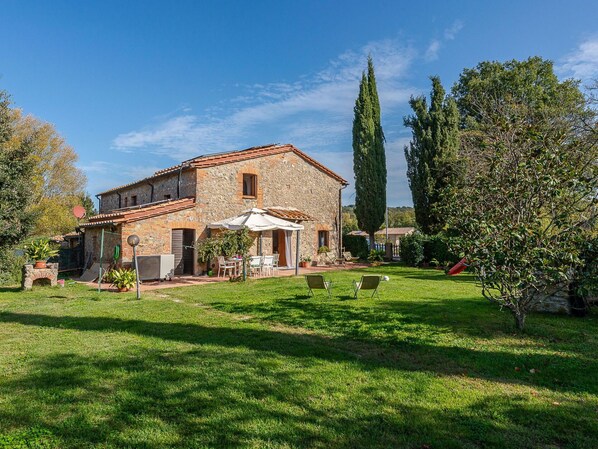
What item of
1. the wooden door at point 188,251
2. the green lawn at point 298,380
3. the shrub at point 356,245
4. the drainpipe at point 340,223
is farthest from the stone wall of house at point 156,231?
the shrub at point 356,245

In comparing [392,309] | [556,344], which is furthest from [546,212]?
→ [392,309]

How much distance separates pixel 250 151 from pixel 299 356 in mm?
15326

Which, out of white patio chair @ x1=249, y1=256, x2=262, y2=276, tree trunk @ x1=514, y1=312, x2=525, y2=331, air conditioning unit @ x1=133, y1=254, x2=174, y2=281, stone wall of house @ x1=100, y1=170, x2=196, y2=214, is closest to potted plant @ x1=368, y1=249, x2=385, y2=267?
white patio chair @ x1=249, y1=256, x2=262, y2=276

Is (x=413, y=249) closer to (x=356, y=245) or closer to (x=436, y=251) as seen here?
(x=436, y=251)

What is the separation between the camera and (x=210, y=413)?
346 centimetres

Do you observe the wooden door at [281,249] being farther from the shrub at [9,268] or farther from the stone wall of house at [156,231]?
the shrub at [9,268]

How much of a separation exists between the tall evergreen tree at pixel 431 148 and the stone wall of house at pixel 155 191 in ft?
44.7

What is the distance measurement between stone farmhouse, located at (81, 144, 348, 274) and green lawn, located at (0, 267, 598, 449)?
778 cm

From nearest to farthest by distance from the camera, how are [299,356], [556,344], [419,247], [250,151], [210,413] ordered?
[210,413] < [299,356] < [556,344] < [250,151] < [419,247]

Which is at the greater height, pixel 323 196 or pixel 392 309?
pixel 323 196

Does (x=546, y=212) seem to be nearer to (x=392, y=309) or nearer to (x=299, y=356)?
(x=392, y=309)

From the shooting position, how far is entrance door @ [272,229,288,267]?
802 inches

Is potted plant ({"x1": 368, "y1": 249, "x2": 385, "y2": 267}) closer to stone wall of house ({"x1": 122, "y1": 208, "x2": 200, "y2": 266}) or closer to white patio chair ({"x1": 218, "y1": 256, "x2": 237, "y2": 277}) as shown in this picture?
white patio chair ({"x1": 218, "y1": 256, "x2": 237, "y2": 277})

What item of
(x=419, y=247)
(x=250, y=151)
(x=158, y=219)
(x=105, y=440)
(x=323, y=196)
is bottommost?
(x=105, y=440)
